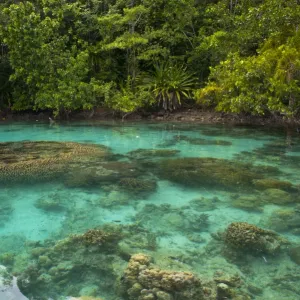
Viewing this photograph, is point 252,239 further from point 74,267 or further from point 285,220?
point 74,267

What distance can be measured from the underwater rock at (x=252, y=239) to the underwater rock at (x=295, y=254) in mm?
186

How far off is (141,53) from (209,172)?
41.3 feet

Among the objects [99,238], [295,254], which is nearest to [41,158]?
[99,238]

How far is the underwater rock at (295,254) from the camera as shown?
4743 millimetres

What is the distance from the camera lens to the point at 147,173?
9.01m

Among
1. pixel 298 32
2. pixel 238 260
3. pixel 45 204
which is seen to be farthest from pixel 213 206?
pixel 298 32

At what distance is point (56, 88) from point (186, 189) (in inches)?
517

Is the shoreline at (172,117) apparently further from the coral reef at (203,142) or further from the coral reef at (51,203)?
the coral reef at (51,203)

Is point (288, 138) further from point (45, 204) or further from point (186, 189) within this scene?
point (45, 204)

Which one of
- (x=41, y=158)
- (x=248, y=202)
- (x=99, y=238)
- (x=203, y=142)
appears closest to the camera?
(x=99, y=238)

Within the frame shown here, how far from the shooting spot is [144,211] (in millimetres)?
6551

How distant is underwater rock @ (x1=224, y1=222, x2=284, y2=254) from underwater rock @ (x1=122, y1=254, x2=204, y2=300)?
51.1 inches

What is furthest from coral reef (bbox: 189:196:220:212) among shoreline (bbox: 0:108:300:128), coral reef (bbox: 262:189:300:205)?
shoreline (bbox: 0:108:300:128)

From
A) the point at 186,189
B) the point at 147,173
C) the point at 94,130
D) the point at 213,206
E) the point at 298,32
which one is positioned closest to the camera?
the point at 213,206
